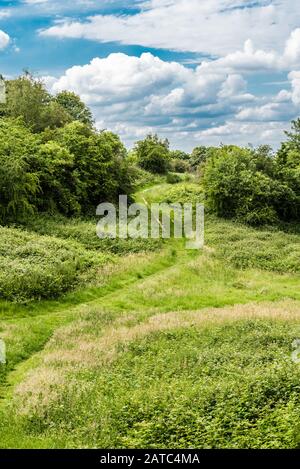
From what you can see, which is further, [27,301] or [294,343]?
[27,301]

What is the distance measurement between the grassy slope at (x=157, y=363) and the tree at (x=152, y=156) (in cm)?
4983

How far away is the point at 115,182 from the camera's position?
184 ft

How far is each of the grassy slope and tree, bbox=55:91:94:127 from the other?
213 ft

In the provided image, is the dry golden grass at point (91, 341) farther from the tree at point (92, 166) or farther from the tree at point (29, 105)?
the tree at point (29, 105)

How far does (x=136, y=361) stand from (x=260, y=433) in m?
8.23

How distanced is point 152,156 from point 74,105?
2509cm

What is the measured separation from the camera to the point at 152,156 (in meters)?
85.8

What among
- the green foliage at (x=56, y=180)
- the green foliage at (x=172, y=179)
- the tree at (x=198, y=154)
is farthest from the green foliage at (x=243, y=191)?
the tree at (x=198, y=154)

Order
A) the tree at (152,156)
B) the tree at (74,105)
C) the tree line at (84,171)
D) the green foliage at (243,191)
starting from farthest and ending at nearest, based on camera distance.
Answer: the tree at (74,105), the tree at (152,156), the green foliage at (243,191), the tree line at (84,171)

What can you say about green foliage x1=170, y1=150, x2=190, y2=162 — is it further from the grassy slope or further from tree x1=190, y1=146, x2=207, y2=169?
the grassy slope

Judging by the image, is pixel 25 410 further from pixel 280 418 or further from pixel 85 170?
pixel 85 170

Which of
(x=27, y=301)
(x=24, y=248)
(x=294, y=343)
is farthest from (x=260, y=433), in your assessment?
(x=24, y=248)

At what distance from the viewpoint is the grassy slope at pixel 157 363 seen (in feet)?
41.7

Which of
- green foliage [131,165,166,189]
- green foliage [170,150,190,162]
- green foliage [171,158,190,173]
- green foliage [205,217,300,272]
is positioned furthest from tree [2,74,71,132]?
green foliage [170,150,190,162]
